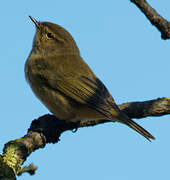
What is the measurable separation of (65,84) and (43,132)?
1.17 m

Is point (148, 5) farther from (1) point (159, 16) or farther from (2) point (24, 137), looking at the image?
(2) point (24, 137)

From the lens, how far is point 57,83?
19.2ft

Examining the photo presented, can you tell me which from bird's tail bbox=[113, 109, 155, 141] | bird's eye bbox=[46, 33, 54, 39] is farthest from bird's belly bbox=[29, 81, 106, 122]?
bird's eye bbox=[46, 33, 54, 39]

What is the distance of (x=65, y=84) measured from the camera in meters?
5.86

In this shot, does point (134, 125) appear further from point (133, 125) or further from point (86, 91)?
point (86, 91)

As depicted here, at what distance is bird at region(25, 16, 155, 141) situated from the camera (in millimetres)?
5355

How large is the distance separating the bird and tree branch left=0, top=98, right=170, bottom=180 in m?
0.16

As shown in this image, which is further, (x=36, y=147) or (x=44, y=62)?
(x=44, y=62)

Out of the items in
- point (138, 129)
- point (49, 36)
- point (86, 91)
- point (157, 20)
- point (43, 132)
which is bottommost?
point (138, 129)

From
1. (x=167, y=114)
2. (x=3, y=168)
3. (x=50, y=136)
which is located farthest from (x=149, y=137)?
(x=3, y=168)

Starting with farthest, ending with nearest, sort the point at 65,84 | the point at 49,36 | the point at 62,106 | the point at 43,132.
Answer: the point at 49,36, the point at 65,84, the point at 62,106, the point at 43,132

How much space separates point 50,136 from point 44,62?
5.38 ft

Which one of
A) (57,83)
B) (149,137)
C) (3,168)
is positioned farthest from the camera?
(57,83)

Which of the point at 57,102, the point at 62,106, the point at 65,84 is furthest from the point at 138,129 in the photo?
the point at 65,84
